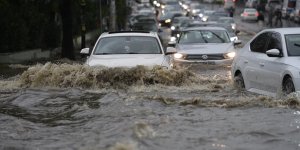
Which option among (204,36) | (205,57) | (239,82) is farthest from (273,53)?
(204,36)

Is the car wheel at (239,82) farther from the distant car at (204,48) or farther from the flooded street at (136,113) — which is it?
the distant car at (204,48)

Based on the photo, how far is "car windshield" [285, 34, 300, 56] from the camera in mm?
11406

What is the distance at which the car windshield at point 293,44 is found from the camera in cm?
1141

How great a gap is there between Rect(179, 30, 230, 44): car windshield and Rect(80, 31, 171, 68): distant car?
5.42m

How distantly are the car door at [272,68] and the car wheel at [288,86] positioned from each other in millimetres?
120

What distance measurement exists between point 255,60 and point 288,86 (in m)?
1.49

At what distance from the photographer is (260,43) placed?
12.7 m

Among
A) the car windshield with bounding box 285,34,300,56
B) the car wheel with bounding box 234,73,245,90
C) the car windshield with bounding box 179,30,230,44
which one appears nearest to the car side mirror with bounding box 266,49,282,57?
the car windshield with bounding box 285,34,300,56

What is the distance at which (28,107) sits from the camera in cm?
1132

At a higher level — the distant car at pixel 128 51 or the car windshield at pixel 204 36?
the distant car at pixel 128 51

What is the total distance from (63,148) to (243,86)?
6.41m

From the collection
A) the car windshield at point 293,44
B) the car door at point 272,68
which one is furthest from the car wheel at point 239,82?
the car windshield at point 293,44

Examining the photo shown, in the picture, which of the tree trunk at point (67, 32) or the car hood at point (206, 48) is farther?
the tree trunk at point (67, 32)

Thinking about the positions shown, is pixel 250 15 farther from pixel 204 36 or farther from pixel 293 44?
pixel 293 44
